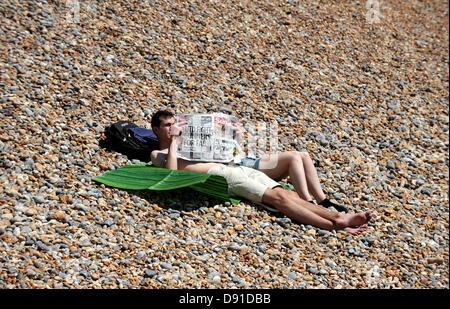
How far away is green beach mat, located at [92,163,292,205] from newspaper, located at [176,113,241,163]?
303mm

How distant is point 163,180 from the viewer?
6.17m

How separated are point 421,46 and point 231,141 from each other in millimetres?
6549

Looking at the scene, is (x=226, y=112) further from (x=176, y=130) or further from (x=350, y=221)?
(x=350, y=221)

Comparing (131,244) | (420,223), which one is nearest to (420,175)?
(420,223)

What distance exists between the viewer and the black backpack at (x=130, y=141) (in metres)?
6.78

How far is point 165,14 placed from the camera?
9.71 m

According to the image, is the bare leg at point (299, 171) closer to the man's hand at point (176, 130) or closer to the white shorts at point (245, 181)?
the white shorts at point (245, 181)

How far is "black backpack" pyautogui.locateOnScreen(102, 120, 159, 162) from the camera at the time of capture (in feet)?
22.2

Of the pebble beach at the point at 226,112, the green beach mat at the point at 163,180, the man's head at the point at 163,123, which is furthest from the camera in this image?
the man's head at the point at 163,123

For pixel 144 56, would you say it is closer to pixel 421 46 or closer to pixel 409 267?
pixel 409 267

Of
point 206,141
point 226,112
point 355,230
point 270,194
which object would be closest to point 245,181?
point 270,194

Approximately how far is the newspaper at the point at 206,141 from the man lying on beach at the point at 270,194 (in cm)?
9

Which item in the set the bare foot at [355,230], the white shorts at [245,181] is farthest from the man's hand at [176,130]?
the bare foot at [355,230]

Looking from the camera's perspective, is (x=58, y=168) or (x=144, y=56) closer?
(x=58, y=168)
